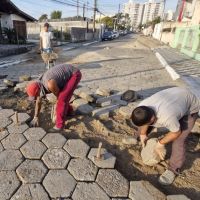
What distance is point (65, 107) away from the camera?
306 cm

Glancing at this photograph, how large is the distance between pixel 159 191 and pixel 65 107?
1702mm

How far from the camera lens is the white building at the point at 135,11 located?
359 ft

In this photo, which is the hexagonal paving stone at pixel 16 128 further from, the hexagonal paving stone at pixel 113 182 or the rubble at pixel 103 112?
the hexagonal paving stone at pixel 113 182

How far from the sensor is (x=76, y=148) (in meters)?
2.63

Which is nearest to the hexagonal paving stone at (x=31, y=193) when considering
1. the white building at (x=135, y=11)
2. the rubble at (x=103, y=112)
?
the rubble at (x=103, y=112)

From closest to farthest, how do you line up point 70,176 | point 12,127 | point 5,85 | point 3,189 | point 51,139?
point 3,189 < point 70,176 < point 51,139 < point 12,127 < point 5,85

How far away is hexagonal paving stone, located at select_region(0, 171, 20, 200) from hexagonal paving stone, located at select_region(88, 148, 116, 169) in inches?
33.5

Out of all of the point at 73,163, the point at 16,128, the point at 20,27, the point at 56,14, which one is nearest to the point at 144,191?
the point at 73,163

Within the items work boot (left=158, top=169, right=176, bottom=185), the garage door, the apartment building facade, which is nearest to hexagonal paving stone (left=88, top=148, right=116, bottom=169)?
work boot (left=158, top=169, right=176, bottom=185)

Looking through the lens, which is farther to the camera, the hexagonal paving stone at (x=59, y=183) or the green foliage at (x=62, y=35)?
the green foliage at (x=62, y=35)

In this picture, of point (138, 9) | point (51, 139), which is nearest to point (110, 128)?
point (51, 139)

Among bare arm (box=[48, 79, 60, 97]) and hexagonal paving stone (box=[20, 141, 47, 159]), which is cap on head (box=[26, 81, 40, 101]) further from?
hexagonal paving stone (box=[20, 141, 47, 159])

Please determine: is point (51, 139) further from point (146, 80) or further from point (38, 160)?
point (146, 80)

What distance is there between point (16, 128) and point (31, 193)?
4.16 ft
